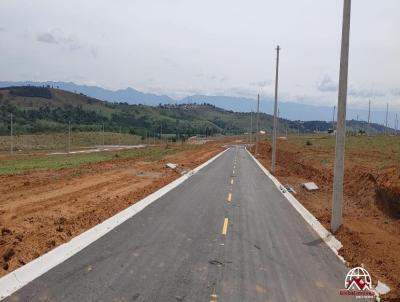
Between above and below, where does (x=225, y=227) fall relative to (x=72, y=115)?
below

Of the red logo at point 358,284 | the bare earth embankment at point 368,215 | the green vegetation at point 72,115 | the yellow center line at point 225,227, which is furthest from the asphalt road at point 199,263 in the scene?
the green vegetation at point 72,115

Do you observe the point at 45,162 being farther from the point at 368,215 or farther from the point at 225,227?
the point at 225,227

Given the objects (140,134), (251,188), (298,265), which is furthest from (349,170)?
(140,134)

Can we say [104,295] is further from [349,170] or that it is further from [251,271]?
[349,170]

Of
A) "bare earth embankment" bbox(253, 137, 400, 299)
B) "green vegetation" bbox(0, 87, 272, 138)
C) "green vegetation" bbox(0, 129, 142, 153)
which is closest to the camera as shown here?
"bare earth embankment" bbox(253, 137, 400, 299)

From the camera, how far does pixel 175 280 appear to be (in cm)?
870

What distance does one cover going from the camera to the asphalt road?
8047 mm

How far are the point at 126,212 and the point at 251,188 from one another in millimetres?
10868

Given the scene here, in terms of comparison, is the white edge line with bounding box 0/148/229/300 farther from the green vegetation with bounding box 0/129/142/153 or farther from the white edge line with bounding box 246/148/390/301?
the green vegetation with bounding box 0/129/142/153

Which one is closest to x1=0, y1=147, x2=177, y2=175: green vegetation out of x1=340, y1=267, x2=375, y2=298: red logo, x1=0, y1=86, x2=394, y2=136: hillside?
x1=340, y1=267, x2=375, y2=298: red logo

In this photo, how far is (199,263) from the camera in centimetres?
994

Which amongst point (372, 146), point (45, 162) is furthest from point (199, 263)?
point (372, 146)

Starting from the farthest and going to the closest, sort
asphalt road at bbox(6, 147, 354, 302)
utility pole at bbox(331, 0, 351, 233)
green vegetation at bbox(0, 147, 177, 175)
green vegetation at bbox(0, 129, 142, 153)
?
green vegetation at bbox(0, 129, 142, 153) → green vegetation at bbox(0, 147, 177, 175) → utility pole at bbox(331, 0, 351, 233) → asphalt road at bbox(6, 147, 354, 302)

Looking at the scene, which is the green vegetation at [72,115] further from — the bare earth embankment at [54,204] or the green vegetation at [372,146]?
the bare earth embankment at [54,204]
